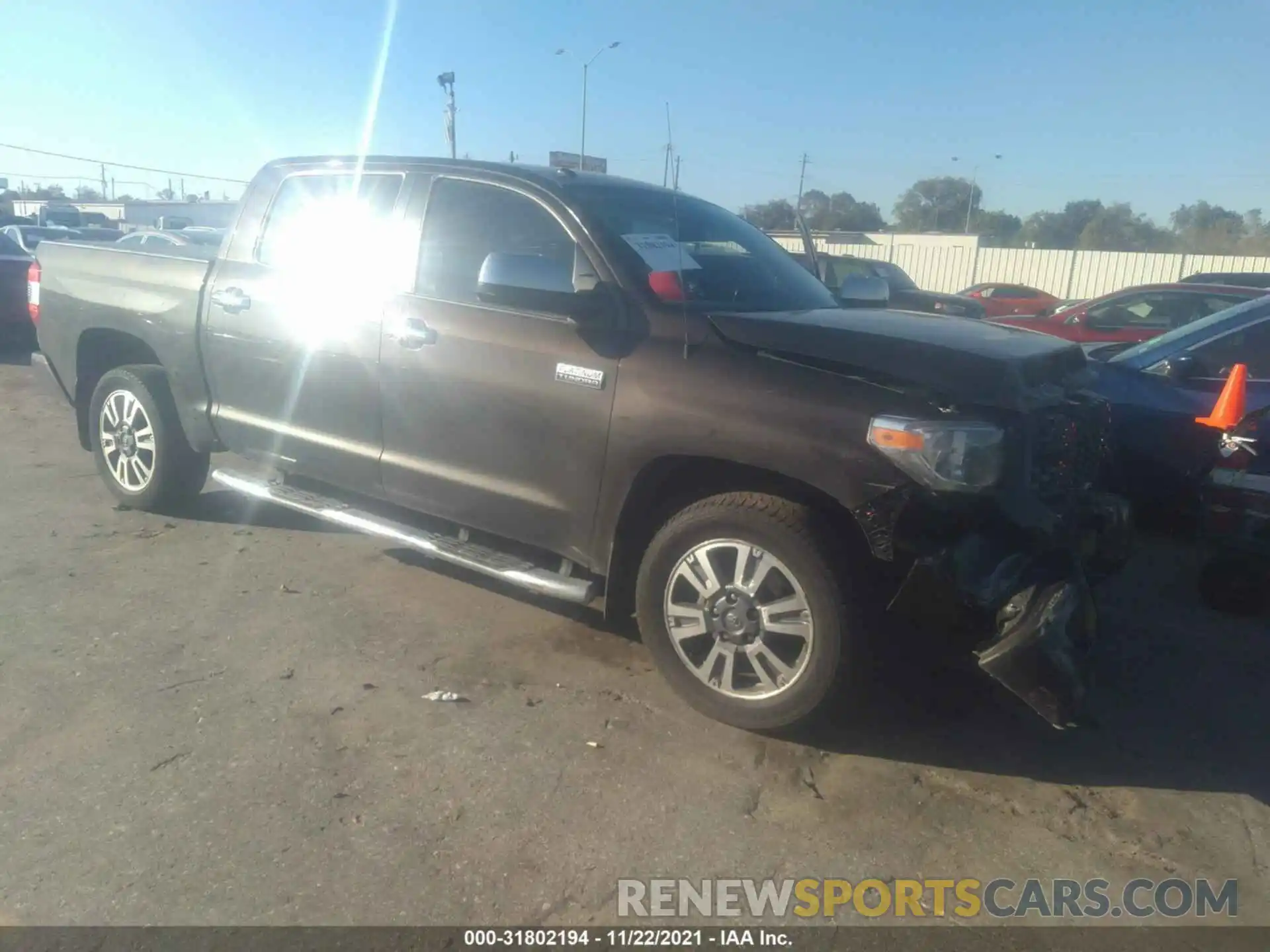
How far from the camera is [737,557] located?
346 centimetres

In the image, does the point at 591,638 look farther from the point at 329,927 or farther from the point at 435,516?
the point at 329,927

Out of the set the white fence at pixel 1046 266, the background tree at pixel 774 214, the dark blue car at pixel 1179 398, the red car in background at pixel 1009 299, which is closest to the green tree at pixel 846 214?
the white fence at pixel 1046 266

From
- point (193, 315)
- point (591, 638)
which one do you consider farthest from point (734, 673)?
point (193, 315)

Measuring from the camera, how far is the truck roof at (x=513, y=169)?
425 centimetres

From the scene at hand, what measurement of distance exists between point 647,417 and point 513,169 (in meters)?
1.47

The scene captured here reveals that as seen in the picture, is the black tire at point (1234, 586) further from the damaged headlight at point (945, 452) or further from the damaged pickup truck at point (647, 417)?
the damaged headlight at point (945, 452)

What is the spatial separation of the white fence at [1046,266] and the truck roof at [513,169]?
26.2 metres

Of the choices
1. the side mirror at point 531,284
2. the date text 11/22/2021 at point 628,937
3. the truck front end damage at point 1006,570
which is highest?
the side mirror at point 531,284

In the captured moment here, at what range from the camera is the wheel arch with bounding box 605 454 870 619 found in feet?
11.0

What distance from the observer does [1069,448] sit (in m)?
3.49

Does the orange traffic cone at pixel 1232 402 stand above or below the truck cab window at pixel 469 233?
below

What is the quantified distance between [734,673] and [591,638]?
0.99 meters

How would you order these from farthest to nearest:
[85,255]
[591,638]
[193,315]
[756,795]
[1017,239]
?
1. [1017,239]
2. [85,255]
3. [193,315]
4. [591,638]
5. [756,795]

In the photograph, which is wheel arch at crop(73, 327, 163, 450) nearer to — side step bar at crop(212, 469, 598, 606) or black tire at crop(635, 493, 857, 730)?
side step bar at crop(212, 469, 598, 606)
